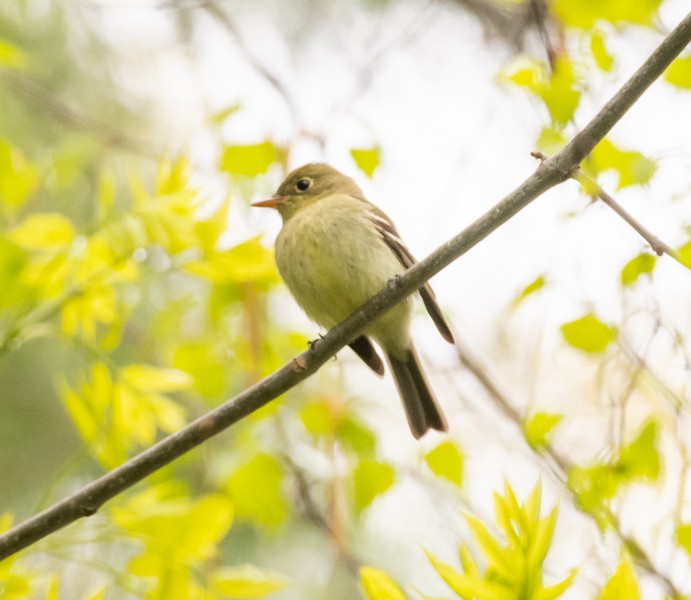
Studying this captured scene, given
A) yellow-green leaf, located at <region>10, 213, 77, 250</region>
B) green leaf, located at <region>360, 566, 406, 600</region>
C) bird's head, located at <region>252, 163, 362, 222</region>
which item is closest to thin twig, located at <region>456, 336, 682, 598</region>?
green leaf, located at <region>360, 566, 406, 600</region>

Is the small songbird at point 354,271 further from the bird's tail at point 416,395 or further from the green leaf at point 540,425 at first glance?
the green leaf at point 540,425

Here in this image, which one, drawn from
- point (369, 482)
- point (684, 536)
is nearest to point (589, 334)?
point (684, 536)

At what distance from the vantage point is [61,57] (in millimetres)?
4738

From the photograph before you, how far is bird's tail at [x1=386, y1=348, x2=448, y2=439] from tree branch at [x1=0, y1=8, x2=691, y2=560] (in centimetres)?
138

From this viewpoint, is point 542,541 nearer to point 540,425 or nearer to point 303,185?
point 540,425

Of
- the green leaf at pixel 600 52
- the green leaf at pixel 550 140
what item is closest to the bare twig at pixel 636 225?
the green leaf at pixel 550 140

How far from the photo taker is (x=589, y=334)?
2.18 metres

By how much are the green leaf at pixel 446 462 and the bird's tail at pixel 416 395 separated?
3.12 feet

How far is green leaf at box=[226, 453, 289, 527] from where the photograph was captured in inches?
100

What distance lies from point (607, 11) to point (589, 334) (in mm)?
756

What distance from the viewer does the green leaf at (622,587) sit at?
1.45 meters

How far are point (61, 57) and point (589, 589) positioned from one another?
361 centimetres

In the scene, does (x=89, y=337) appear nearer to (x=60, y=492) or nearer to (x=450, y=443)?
(x=450, y=443)

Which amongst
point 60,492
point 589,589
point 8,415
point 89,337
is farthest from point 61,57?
point 589,589
